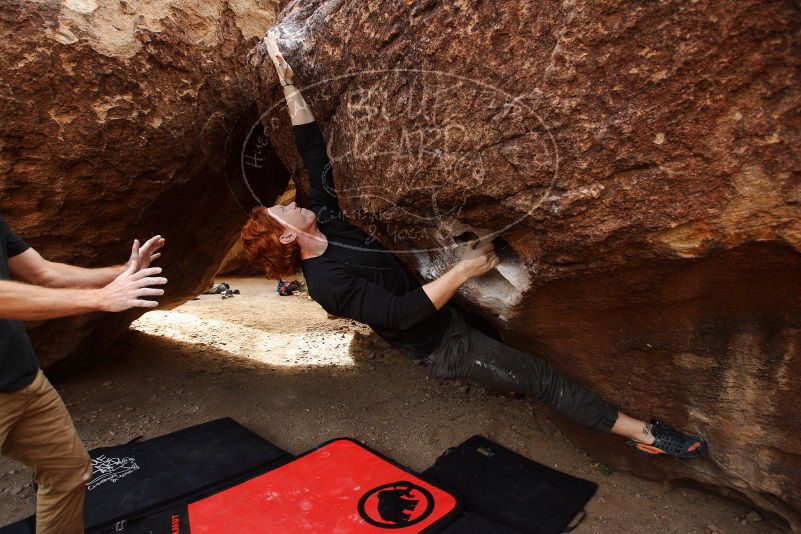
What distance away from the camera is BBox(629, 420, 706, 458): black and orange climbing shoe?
233cm

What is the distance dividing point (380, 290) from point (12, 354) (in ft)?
4.56

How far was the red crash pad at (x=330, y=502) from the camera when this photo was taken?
7.79ft

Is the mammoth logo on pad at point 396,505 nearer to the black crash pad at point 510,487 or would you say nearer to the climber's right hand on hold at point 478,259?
the black crash pad at point 510,487

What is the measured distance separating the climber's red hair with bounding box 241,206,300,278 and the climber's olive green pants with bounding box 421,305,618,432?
0.83 m

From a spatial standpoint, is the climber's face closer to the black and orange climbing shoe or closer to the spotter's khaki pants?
the spotter's khaki pants

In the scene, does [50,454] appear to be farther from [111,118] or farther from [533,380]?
[533,380]

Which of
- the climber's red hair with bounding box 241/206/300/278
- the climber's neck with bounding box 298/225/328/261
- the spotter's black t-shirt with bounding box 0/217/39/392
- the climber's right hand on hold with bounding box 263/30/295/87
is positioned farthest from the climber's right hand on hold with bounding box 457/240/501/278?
the spotter's black t-shirt with bounding box 0/217/39/392

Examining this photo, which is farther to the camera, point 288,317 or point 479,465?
point 288,317

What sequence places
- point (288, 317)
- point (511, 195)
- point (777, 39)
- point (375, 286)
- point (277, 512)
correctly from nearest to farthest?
1. point (777, 39)
2. point (511, 195)
3. point (375, 286)
4. point (277, 512)
5. point (288, 317)

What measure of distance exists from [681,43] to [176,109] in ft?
8.92

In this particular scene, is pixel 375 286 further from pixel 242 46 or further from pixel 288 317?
pixel 288 317

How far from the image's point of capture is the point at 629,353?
93.2 inches

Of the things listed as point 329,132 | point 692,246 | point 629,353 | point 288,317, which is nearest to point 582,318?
point 629,353

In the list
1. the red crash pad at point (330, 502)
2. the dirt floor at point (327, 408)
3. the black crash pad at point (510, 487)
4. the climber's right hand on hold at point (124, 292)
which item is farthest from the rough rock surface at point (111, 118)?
the black crash pad at point (510, 487)
